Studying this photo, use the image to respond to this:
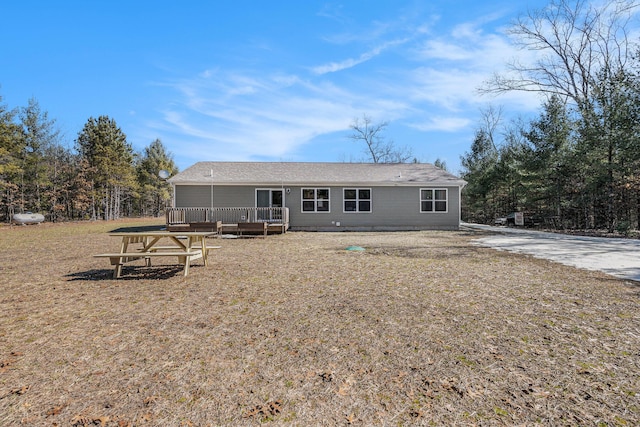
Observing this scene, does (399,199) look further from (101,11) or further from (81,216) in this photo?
(81,216)

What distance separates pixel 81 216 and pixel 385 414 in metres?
37.1

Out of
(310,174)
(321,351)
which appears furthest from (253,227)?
(321,351)

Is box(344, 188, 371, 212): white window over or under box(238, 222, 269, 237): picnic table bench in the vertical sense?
over

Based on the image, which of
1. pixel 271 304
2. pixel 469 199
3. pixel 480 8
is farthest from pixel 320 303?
pixel 469 199

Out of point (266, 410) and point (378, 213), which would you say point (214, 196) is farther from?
point (266, 410)

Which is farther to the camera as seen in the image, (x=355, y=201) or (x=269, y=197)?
(x=355, y=201)

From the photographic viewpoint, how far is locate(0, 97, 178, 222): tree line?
23188 mm

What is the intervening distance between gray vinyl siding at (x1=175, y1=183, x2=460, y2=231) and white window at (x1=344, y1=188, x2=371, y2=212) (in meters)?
0.22

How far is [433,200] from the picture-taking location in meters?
17.5

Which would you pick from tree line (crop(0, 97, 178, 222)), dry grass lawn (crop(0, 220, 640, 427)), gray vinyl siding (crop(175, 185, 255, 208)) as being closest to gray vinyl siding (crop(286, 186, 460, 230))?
gray vinyl siding (crop(175, 185, 255, 208))

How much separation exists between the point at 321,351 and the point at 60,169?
1321 inches

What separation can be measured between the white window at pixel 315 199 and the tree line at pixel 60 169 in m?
20.0

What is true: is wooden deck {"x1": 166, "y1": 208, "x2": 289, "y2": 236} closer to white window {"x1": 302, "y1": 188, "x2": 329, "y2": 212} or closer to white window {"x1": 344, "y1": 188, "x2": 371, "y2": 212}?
white window {"x1": 302, "y1": 188, "x2": 329, "y2": 212}

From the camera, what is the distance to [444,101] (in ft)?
66.3
